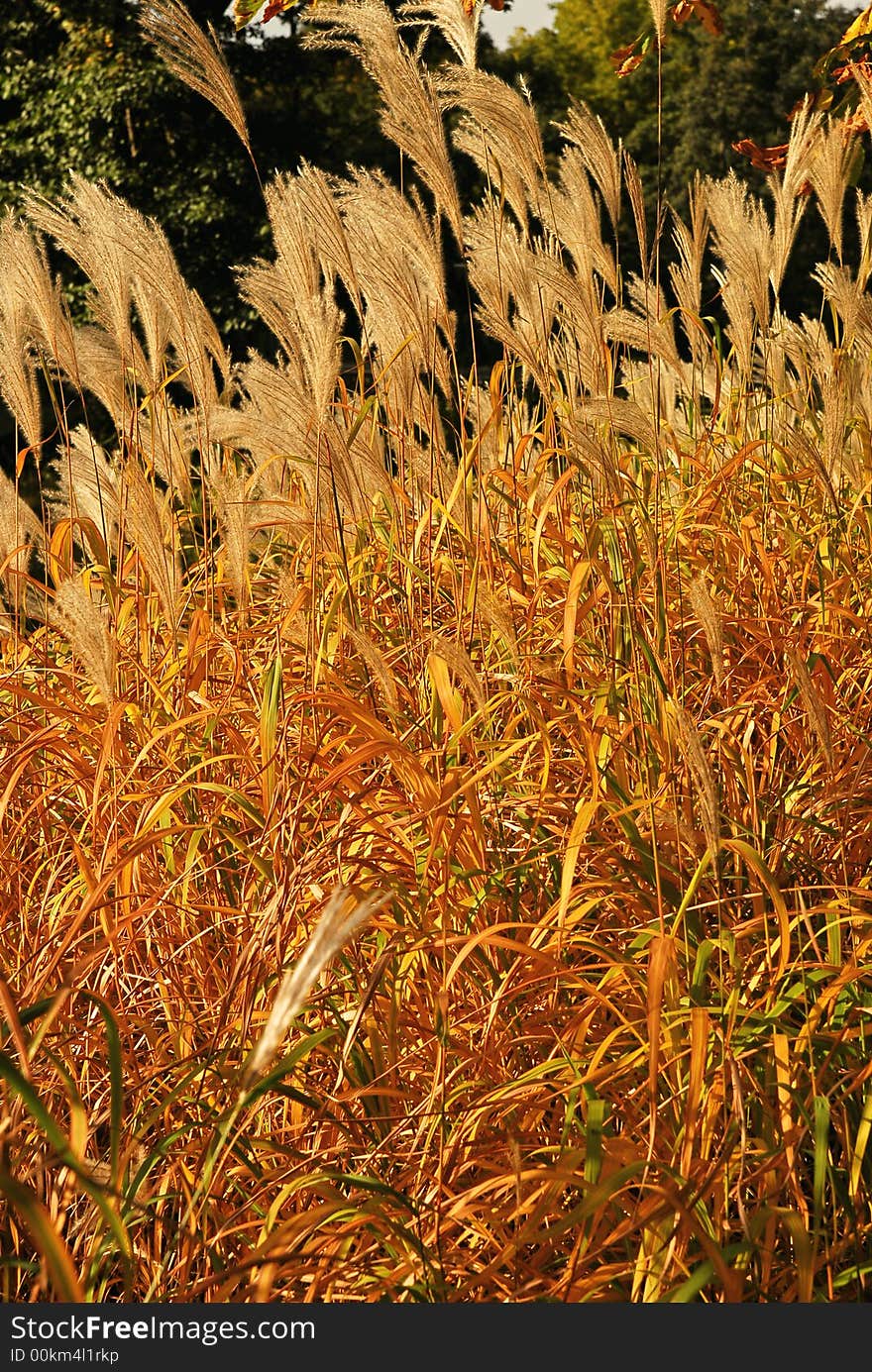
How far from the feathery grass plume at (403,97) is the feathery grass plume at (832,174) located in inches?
45.9

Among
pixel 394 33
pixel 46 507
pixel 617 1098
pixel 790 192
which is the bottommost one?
pixel 617 1098

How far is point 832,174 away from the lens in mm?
3012

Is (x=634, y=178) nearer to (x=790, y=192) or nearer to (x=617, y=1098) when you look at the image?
(x=790, y=192)

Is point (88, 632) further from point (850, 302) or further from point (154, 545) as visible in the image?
point (850, 302)

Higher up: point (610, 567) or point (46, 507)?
point (46, 507)

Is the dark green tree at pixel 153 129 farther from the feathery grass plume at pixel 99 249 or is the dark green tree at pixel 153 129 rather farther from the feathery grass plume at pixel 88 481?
the feathery grass plume at pixel 99 249

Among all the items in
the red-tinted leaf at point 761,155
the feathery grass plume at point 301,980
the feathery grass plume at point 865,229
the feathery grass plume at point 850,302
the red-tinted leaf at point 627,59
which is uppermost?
the red-tinted leaf at point 627,59

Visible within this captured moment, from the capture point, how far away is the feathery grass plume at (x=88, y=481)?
8.75ft

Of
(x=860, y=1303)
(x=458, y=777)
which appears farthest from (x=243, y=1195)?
(x=860, y=1303)

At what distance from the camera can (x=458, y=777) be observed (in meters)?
1.83

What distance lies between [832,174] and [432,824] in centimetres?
206

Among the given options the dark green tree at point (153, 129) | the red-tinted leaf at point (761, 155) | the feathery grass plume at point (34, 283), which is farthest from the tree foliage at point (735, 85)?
the feathery grass plume at point (34, 283)

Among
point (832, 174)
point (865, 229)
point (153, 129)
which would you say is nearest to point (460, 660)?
point (832, 174)

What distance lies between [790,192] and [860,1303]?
2553mm
